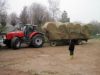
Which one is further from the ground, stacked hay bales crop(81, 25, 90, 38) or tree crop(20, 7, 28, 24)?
tree crop(20, 7, 28, 24)

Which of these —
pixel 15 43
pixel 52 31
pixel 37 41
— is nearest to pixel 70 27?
pixel 52 31

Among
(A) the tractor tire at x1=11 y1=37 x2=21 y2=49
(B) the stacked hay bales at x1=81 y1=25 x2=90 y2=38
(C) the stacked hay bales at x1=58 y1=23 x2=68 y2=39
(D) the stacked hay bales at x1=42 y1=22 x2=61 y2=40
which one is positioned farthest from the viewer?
(B) the stacked hay bales at x1=81 y1=25 x2=90 y2=38

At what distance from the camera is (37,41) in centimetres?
2331

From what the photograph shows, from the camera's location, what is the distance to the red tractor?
2092cm

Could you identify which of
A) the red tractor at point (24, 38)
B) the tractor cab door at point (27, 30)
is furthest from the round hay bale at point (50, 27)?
the tractor cab door at point (27, 30)

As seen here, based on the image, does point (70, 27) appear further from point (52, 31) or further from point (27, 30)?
point (27, 30)

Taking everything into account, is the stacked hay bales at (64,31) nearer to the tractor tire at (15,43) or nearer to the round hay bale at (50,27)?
the round hay bale at (50,27)

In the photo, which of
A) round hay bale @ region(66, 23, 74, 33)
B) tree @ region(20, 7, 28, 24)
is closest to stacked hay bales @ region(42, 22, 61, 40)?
round hay bale @ region(66, 23, 74, 33)

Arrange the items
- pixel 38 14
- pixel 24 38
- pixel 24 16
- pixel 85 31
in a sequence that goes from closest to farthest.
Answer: pixel 24 38 → pixel 85 31 → pixel 38 14 → pixel 24 16

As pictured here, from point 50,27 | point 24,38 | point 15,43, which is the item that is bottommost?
point 15,43

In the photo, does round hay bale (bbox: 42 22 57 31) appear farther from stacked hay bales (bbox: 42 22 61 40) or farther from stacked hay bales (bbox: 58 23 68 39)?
stacked hay bales (bbox: 58 23 68 39)

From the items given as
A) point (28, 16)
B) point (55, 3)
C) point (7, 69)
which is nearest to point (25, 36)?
point (7, 69)

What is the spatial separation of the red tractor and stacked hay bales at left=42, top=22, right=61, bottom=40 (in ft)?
4.14

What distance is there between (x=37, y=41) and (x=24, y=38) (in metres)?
1.52
